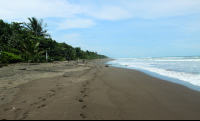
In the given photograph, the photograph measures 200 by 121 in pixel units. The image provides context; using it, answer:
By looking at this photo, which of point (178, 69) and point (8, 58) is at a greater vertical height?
point (8, 58)

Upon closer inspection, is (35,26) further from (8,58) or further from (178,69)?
(178,69)

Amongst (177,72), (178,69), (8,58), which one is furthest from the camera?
(8,58)

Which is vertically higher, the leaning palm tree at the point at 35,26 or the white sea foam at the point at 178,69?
the leaning palm tree at the point at 35,26

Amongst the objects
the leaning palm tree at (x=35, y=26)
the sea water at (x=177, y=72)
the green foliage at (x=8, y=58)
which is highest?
the leaning palm tree at (x=35, y=26)

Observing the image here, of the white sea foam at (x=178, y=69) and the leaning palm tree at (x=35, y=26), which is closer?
the white sea foam at (x=178, y=69)

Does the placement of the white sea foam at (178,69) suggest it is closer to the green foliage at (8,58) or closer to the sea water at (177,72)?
the sea water at (177,72)

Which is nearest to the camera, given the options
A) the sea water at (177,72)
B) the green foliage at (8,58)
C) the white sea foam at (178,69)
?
the sea water at (177,72)

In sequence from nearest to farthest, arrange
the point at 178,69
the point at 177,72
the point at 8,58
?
the point at 177,72, the point at 178,69, the point at 8,58

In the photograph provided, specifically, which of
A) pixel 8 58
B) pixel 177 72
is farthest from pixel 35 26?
pixel 177 72

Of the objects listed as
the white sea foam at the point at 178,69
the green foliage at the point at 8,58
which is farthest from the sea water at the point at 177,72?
the green foliage at the point at 8,58

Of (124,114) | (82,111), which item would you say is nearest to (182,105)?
(124,114)

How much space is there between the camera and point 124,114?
242 centimetres

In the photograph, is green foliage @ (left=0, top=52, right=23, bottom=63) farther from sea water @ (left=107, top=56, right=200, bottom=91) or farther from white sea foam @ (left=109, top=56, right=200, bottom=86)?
white sea foam @ (left=109, top=56, right=200, bottom=86)

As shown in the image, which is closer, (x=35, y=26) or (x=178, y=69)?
(x=178, y=69)
